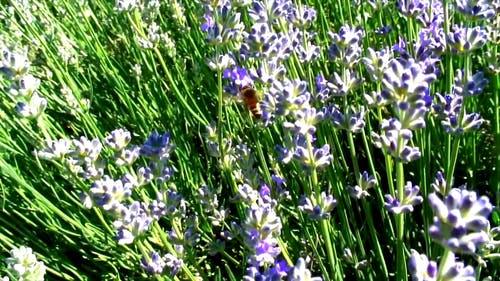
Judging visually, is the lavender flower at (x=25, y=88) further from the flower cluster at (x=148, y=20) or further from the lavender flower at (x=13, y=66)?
the flower cluster at (x=148, y=20)

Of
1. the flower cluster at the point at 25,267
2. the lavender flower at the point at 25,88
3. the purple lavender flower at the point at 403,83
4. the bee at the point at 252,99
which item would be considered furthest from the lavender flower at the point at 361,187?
the lavender flower at the point at 25,88

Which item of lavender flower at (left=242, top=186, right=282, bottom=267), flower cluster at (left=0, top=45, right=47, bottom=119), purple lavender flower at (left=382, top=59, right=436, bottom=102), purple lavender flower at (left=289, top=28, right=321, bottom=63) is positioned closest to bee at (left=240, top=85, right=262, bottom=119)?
purple lavender flower at (left=289, top=28, right=321, bottom=63)

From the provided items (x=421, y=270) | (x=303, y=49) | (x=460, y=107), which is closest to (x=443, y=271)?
(x=421, y=270)

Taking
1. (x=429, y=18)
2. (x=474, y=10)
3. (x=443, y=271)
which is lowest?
(x=443, y=271)

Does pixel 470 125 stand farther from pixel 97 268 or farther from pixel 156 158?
pixel 97 268

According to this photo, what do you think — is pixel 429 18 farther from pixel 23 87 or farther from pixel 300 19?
pixel 23 87

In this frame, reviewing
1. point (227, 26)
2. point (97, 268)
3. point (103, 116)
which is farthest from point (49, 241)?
point (227, 26)
